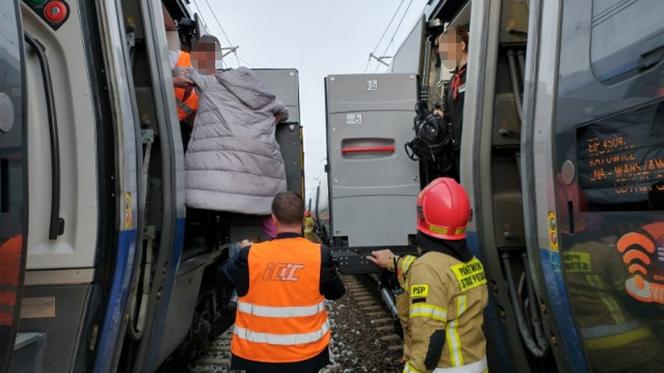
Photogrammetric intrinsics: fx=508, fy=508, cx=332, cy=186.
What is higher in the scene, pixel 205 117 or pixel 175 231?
pixel 205 117

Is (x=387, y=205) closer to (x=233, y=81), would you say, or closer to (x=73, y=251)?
(x=233, y=81)

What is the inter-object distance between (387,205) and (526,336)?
2.00m

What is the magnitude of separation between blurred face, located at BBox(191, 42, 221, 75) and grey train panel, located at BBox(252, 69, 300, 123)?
3.72 ft

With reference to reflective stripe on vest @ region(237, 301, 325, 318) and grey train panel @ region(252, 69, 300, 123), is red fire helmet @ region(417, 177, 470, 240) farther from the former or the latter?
grey train panel @ region(252, 69, 300, 123)

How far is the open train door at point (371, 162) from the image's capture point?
175 inches

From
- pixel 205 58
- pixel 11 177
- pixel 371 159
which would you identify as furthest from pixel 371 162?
pixel 11 177

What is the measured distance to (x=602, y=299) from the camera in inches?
74.6

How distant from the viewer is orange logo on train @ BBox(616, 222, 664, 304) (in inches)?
63.1

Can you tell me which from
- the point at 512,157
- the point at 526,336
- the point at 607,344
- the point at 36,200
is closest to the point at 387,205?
the point at 512,157

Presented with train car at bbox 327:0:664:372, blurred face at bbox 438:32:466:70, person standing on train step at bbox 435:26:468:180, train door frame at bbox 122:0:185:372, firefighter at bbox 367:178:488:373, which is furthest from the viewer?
blurred face at bbox 438:32:466:70

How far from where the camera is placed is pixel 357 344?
545cm

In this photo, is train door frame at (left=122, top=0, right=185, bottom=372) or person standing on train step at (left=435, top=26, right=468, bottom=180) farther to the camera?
person standing on train step at (left=435, top=26, right=468, bottom=180)

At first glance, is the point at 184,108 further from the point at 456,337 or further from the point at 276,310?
the point at 456,337

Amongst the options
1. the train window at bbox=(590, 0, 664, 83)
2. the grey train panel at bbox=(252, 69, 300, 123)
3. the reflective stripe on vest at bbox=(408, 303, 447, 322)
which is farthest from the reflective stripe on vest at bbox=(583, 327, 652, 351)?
the grey train panel at bbox=(252, 69, 300, 123)
